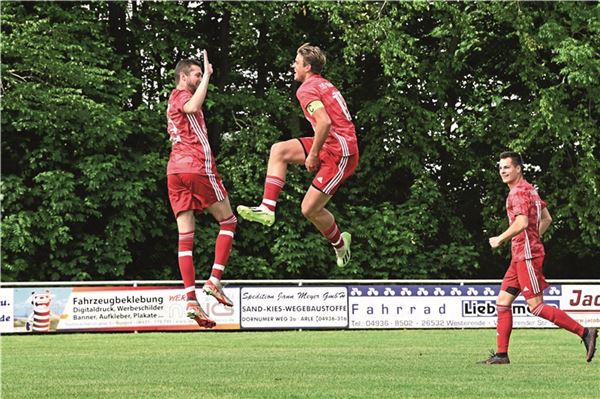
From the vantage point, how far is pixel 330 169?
10.5 metres

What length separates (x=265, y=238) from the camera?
30922 mm

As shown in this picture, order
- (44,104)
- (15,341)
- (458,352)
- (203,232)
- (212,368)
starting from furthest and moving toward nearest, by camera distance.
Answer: (203,232), (44,104), (15,341), (458,352), (212,368)

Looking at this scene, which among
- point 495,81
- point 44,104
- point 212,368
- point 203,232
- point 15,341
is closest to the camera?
point 212,368

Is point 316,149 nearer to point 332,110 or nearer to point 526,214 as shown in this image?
point 332,110

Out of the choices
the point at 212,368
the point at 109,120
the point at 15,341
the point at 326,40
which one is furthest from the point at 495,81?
the point at 212,368

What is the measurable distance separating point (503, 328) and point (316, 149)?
4.33 m

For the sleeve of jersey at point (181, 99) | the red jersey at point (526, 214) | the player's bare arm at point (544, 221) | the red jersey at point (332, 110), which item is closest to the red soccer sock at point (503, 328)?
the red jersey at point (526, 214)

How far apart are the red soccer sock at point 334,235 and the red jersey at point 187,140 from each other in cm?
133

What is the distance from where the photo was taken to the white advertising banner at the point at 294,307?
24.8 m

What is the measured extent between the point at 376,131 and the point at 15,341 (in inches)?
553

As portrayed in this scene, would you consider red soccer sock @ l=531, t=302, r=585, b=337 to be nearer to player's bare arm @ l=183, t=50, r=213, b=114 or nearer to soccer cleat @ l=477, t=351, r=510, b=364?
soccer cleat @ l=477, t=351, r=510, b=364

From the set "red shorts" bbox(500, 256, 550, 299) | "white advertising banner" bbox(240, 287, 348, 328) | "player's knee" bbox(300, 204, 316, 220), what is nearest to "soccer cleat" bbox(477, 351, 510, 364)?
"red shorts" bbox(500, 256, 550, 299)

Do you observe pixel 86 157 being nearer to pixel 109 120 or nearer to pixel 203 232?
pixel 109 120

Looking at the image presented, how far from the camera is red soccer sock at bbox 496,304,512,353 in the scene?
13.0 metres
